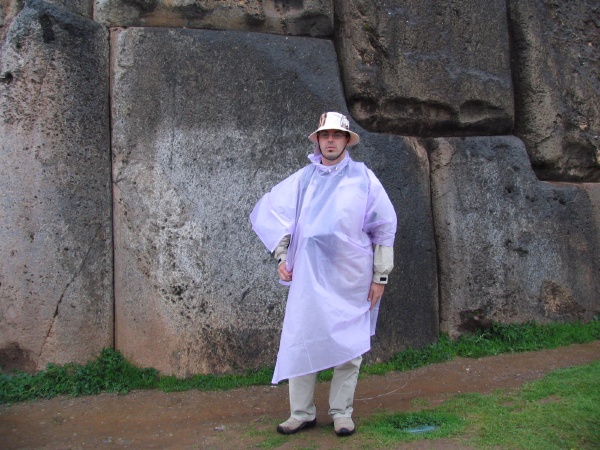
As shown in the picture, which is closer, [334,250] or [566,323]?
[334,250]

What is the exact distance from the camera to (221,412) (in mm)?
4016

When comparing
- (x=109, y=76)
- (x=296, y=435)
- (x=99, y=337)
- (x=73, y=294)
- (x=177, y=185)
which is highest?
(x=109, y=76)

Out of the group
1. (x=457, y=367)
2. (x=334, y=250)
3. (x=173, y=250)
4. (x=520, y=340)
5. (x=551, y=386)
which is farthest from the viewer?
(x=520, y=340)

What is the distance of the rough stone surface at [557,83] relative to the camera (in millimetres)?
5582

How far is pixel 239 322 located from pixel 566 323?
2.71 m

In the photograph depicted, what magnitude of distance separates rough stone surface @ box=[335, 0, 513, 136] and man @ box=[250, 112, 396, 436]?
1.48 meters

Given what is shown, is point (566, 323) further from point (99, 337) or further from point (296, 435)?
point (99, 337)

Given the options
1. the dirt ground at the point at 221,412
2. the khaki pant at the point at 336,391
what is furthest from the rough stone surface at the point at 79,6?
the khaki pant at the point at 336,391

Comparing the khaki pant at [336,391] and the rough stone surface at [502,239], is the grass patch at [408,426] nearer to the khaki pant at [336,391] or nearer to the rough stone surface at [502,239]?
the khaki pant at [336,391]

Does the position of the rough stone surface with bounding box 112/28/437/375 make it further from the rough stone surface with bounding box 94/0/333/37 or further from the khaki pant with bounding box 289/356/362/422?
the khaki pant with bounding box 289/356/362/422

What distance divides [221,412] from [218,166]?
5.17 feet

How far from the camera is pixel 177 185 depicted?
445cm

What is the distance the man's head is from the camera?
3.55 meters

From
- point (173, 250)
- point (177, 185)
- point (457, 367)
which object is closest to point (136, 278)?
point (173, 250)
